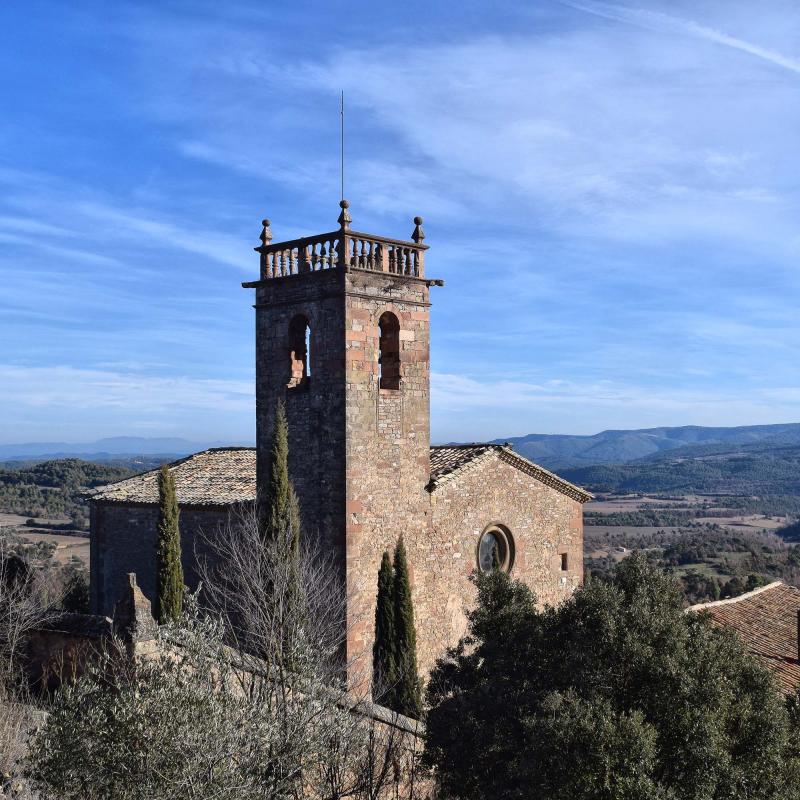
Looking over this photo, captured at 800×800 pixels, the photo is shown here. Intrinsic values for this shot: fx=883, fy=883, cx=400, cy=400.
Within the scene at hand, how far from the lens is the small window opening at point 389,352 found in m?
21.4

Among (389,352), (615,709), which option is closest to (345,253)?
(389,352)

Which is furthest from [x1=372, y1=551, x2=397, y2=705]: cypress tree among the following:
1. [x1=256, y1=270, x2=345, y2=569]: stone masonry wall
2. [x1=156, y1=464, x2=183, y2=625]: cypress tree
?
[x1=156, y1=464, x2=183, y2=625]: cypress tree

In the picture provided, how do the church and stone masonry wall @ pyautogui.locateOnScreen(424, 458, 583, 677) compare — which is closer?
the church

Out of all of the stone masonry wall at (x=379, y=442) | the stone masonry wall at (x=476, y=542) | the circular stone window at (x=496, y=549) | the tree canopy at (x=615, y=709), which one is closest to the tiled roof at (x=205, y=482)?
the stone masonry wall at (x=379, y=442)

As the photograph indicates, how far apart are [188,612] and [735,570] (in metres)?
54.6

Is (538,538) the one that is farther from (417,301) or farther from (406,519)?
(417,301)

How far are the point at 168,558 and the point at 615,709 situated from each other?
1363cm

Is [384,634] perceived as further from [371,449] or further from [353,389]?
[353,389]

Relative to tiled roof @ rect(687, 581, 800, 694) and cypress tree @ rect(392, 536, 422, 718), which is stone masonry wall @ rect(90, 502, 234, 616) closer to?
cypress tree @ rect(392, 536, 422, 718)

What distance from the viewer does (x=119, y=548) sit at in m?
27.4

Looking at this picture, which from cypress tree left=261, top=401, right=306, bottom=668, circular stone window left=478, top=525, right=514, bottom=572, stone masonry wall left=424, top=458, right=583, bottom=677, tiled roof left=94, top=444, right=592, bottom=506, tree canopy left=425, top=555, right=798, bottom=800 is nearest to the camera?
tree canopy left=425, top=555, right=798, bottom=800

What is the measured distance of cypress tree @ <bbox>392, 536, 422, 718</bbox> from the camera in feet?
63.1

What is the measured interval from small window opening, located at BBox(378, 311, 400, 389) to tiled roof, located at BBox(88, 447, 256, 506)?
214 inches

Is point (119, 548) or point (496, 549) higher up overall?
point (496, 549)
